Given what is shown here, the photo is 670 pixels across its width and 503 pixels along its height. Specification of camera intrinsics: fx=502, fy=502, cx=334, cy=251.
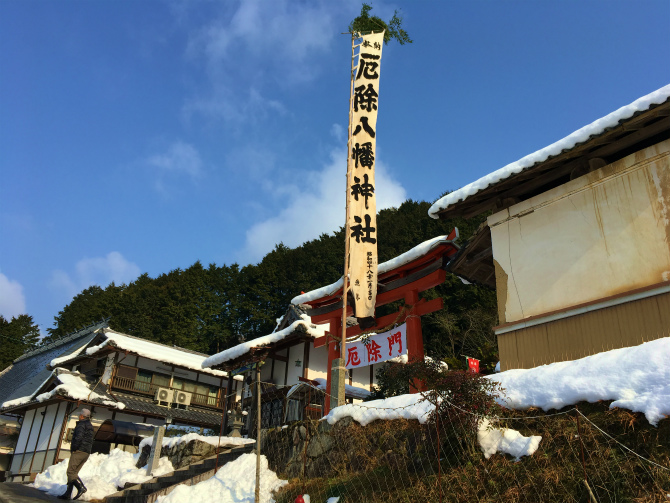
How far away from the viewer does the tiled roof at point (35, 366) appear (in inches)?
1256

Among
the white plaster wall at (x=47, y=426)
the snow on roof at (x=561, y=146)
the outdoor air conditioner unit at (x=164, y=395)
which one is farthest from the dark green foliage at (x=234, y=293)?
the snow on roof at (x=561, y=146)

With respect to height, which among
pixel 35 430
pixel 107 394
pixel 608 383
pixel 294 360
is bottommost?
pixel 608 383

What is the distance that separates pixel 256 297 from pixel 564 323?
126 ft

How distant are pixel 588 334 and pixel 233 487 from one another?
298 inches

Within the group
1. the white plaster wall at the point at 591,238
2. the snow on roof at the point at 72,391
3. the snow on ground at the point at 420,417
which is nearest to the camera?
the snow on ground at the point at 420,417

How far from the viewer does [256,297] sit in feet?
149

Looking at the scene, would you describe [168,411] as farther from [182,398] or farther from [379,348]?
[379,348]

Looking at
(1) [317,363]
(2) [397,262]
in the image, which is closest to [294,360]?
(1) [317,363]

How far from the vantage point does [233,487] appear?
1052 cm

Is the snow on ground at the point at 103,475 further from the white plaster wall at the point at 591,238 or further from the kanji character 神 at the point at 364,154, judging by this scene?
the white plaster wall at the point at 591,238

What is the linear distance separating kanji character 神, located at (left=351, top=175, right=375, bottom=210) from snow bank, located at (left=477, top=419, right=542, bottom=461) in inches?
267

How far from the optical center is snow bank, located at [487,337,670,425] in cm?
570

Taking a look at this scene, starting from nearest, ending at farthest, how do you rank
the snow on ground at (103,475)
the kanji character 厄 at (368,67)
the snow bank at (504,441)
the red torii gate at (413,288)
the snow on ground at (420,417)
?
the snow bank at (504,441)
the snow on ground at (420,417)
the kanji character 厄 at (368,67)
the snow on ground at (103,475)
the red torii gate at (413,288)

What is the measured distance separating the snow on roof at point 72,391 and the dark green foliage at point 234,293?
50.8 feet
